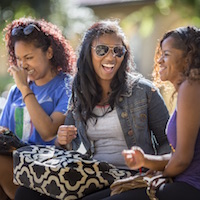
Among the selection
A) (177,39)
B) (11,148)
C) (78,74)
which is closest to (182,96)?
(177,39)

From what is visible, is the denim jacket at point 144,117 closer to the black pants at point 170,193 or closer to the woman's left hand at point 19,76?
the black pants at point 170,193

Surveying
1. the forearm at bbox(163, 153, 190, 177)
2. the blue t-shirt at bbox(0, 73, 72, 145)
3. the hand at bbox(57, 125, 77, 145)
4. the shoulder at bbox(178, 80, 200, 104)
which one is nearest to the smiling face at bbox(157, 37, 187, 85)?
the shoulder at bbox(178, 80, 200, 104)

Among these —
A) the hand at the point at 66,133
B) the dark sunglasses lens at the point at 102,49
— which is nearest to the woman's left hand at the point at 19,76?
the hand at the point at 66,133

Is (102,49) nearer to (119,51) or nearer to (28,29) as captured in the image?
(119,51)

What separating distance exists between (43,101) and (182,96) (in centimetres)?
151

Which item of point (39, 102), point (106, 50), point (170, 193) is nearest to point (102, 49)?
point (106, 50)

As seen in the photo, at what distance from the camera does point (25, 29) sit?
3.92 m

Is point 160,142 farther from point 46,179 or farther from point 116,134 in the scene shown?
point 46,179

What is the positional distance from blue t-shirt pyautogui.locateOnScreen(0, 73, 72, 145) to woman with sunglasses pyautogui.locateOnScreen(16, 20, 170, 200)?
0.27 meters

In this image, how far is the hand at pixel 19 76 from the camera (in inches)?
151

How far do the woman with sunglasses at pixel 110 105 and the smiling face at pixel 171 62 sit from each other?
41 cm

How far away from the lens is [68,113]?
11.9 ft

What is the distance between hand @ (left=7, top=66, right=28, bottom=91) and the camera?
383 cm

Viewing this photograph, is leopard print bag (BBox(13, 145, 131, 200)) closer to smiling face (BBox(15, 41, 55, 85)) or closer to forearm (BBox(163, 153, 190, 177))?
forearm (BBox(163, 153, 190, 177))
